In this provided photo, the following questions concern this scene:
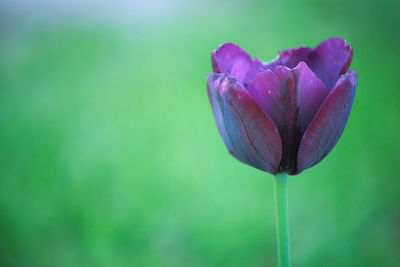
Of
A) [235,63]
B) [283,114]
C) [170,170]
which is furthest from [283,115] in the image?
[170,170]

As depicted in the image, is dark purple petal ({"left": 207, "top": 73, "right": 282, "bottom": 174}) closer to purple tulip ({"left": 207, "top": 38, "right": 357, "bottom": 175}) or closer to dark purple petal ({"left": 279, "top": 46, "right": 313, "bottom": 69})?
purple tulip ({"left": 207, "top": 38, "right": 357, "bottom": 175})

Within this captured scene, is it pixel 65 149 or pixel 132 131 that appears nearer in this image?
pixel 65 149

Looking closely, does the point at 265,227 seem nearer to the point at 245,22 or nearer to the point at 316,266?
the point at 316,266

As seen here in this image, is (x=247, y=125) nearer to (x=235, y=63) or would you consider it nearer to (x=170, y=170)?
(x=235, y=63)

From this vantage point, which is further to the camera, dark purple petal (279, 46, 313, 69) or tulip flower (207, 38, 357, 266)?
dark purple petal (279, 46, 313, 69)

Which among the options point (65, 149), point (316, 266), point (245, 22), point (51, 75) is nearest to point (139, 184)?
point (65, 149)

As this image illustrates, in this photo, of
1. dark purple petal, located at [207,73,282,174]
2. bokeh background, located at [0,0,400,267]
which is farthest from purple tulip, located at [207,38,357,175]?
bokeh background, located at [0,0,400,267]

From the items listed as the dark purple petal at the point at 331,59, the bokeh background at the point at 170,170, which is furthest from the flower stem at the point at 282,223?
the bokeh background at the point at 170,170
